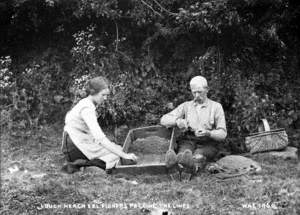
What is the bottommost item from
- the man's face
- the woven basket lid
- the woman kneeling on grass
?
the woven basket lid

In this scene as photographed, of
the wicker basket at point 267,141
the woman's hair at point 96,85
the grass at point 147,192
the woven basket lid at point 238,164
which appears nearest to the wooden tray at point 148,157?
the grass at point 147,192

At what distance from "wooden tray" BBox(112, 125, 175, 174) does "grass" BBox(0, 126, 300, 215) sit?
0.09 meters

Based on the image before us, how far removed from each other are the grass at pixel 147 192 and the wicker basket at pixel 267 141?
0.23m

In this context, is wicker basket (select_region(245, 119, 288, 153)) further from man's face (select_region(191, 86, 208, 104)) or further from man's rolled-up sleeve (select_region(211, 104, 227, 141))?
man's face (select_region(191, 86, 208, 104))

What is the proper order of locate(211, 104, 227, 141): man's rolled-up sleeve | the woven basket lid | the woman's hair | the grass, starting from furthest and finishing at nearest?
locate(211, 104, 227, 141): man's rolled-up sleeve, the woman's hair, the woven basket lid, the grass

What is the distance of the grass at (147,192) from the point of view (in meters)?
4.63

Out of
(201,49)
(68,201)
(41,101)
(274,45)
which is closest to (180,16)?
(201,49)

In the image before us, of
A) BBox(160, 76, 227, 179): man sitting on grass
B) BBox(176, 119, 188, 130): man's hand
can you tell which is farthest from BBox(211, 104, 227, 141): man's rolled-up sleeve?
BBox(176, 119, 188, 130): man's hand

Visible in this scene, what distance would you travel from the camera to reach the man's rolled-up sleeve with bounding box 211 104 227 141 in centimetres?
601

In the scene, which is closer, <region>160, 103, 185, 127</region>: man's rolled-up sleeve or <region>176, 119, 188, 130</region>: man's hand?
<region>176, 119, 188, 130</region>: man's hand

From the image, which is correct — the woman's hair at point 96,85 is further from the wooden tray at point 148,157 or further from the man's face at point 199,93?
the man's face at point 199,93

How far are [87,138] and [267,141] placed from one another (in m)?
2.66

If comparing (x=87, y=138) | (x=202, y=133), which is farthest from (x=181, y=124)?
(x=87, y=138)

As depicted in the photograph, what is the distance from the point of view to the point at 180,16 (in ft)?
23.9
